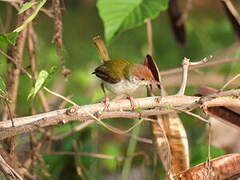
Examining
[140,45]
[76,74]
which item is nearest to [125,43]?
[140,45]

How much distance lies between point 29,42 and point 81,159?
2.25ft

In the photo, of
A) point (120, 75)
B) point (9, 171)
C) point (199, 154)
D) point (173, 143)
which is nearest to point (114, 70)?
point (120, 75)

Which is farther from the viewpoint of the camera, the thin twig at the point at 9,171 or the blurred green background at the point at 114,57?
the blurred green background at the point at 114,57

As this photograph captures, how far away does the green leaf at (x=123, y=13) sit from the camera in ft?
8.38

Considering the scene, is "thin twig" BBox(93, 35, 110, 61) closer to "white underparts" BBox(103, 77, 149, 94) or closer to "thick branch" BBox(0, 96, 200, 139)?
"white underparts" BBox(103, 77, 149, 94)

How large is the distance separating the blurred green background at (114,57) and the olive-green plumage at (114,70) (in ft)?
0.58

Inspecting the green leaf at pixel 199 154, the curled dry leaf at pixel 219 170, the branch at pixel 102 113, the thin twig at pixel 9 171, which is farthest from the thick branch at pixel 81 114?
the green leaf at pixel 199 154

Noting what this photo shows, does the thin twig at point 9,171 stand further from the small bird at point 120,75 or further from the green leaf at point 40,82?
the small bird at point 120,75

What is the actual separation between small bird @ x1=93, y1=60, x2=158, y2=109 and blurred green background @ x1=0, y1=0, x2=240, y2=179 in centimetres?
19

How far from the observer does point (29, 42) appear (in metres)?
2.70

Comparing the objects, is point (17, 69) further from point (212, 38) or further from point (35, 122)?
point (212, 38)

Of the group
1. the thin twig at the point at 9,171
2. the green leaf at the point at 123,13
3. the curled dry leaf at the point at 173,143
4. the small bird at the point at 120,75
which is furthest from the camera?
the small bird at the point at 120,75

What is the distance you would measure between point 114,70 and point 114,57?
2.64m

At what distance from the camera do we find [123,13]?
2639 mm
